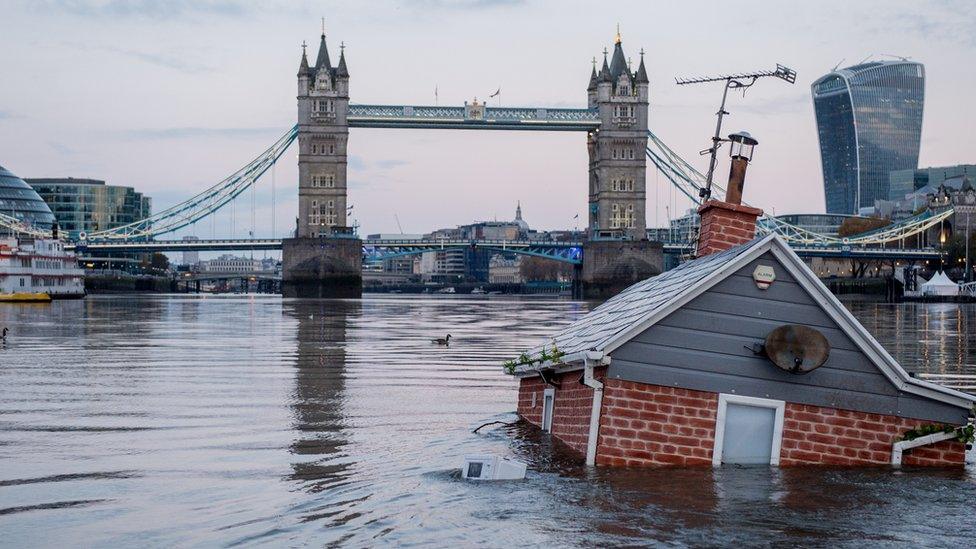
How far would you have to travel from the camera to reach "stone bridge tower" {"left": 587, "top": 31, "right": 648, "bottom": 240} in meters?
140

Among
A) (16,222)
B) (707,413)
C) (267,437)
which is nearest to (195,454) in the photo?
(267,437)

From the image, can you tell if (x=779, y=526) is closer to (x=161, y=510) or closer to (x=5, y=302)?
(x=161, y=510)

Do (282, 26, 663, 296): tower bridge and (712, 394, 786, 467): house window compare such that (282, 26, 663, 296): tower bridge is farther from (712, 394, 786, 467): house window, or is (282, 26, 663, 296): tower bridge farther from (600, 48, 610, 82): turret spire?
(712, 394, 786, 467): house window

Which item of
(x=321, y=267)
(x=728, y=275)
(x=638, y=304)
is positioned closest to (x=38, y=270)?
(x=321, y=267)

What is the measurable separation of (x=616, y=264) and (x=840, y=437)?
120049mm

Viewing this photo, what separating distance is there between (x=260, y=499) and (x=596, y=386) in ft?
10.9

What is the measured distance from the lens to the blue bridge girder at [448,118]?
128 meters

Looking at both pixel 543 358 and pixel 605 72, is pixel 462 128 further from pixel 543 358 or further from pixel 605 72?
pixel 543 358

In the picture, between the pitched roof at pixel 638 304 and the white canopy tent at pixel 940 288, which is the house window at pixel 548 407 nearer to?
the pitched roof at pixel 638 304

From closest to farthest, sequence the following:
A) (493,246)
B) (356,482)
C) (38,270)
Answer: (356,482)
(38,270)
(493,246)

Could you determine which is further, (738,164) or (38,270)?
(38,270)

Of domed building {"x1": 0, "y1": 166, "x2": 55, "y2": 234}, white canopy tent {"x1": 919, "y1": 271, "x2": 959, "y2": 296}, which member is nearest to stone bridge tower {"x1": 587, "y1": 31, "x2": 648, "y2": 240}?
white canopy tent {"x1": 919, "y1": 271, "x2": 959, "y2": 296}

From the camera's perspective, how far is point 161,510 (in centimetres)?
1182

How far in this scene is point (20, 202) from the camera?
178250 millimetres
